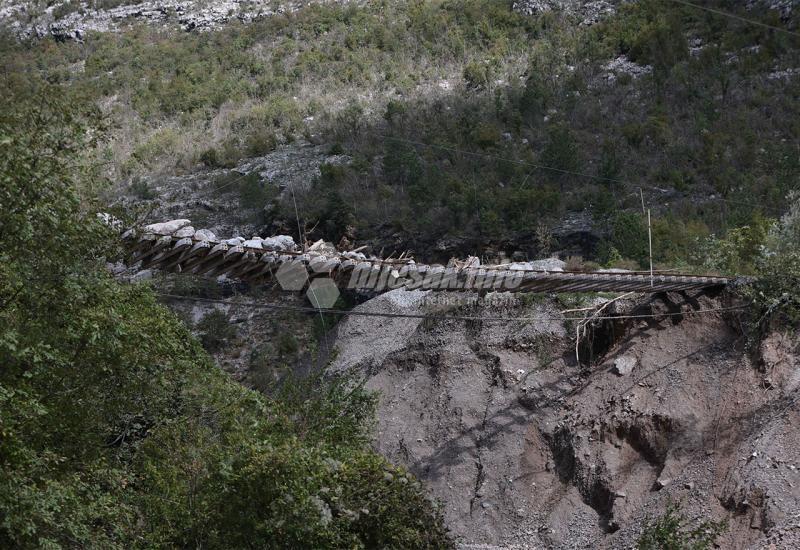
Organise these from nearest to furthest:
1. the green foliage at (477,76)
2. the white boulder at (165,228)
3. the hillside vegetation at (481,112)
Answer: the white boulder at (165,228) < the hillside vegetation at (481,112) < the green foliage at (477,76)

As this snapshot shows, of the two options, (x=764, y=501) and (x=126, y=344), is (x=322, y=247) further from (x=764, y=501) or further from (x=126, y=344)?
(x=764, y=501)

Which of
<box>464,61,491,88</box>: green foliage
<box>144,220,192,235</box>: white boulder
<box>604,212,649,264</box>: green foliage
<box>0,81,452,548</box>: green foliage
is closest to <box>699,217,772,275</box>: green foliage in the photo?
<box>604,212,649,264</box>: green foliage

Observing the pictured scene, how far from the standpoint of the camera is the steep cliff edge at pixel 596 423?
43.3 ft

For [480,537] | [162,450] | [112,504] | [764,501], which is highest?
[112,504]

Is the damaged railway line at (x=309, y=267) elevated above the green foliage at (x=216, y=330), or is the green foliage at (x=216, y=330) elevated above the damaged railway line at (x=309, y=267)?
the damaged railway line at (x=309, y=267)

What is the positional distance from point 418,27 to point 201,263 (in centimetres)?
3178

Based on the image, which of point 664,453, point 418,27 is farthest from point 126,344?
point 418,27

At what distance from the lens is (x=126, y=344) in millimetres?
9016

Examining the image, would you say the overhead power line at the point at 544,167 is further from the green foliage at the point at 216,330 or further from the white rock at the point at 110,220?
the white rock at the point at 110,220

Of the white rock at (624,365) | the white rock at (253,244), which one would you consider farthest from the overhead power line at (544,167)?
the white rock at (253,244)

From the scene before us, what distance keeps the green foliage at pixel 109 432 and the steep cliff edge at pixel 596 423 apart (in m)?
4.69

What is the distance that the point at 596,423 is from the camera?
15.3 m

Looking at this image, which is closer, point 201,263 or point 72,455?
point 72,455

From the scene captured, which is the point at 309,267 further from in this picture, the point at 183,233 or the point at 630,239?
the point at 630,239
